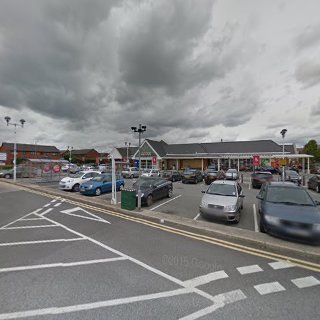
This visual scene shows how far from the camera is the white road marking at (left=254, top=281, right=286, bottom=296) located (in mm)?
3495

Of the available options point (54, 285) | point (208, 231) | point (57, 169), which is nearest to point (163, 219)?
point (208, 231)

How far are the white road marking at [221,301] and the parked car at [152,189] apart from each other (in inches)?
293

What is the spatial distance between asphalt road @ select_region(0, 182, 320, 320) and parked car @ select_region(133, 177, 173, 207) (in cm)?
453

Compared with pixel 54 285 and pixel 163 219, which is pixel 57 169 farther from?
pixel 54 285

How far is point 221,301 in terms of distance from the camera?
3230 millimetres

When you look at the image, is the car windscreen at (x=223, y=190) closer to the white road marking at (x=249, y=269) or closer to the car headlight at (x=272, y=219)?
the car headlight at (x=272, y=219)

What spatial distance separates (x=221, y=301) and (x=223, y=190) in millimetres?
5950

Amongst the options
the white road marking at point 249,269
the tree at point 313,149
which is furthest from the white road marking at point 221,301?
the tree at point 313,149

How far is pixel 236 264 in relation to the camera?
4.47 meters

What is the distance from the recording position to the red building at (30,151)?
7788cm

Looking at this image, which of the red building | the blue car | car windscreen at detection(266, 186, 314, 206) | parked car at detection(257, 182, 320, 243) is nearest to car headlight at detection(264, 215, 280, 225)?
parked car at detection(257, 182, 320, 243)

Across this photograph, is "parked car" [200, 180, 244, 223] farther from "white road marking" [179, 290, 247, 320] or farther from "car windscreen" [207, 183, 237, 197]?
"white road marking" [179, 290, 247, 320]

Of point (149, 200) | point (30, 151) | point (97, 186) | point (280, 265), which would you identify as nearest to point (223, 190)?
point (149, 200)

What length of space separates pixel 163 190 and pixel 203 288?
922cm
